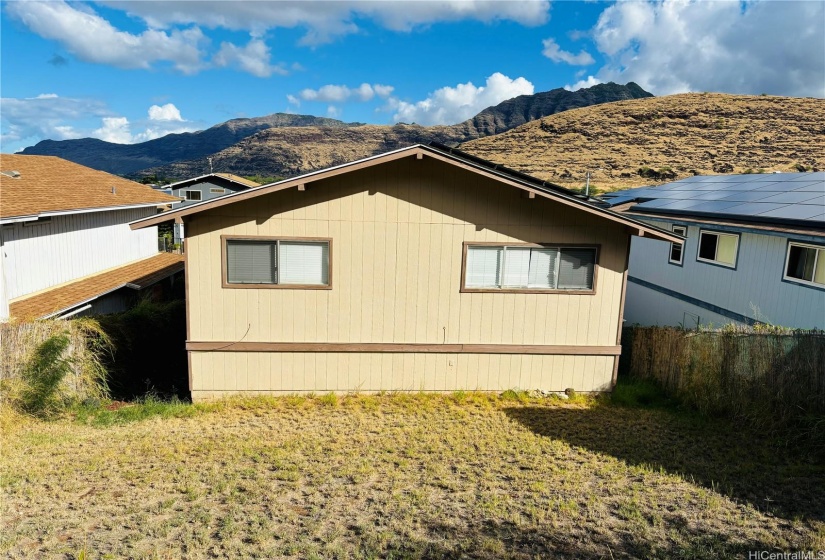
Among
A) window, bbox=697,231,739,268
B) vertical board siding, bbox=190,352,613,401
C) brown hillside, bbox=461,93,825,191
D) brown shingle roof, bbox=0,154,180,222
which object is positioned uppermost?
brown hillside, bbox=461,93,825,191

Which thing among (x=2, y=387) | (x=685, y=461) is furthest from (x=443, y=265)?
(x=2, y=387)

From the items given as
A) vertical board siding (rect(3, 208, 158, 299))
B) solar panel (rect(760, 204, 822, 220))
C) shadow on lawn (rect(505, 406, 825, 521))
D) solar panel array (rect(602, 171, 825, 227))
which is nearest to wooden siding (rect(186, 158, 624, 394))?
shadow on lawn (rect(505, 406, 825, 521))

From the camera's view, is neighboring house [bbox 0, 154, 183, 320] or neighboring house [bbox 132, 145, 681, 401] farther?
neighboring house [bbox 0, 154, 183, 320]

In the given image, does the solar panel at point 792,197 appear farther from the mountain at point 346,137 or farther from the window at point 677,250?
the mountain at point 346,137

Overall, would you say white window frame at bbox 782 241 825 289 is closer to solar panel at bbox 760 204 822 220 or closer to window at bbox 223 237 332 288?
solar panel at bbox 760 204 822 220

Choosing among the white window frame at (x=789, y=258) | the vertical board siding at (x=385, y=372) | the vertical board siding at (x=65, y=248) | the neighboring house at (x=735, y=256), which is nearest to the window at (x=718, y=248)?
the neighboring house at (x=735, y=256)

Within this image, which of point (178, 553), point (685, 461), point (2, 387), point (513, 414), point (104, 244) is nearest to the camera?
point (178, 553)

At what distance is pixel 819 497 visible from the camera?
6.36m

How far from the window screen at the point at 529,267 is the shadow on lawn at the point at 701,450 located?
2.40 meters

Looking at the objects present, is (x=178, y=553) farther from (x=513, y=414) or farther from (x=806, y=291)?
(x=806, y=291)

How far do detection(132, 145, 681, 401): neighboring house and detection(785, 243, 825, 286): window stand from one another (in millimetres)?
3933

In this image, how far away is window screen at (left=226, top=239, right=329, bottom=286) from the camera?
367 inches

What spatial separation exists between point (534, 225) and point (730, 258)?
23.4 feet

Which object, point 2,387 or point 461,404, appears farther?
point 461,404
